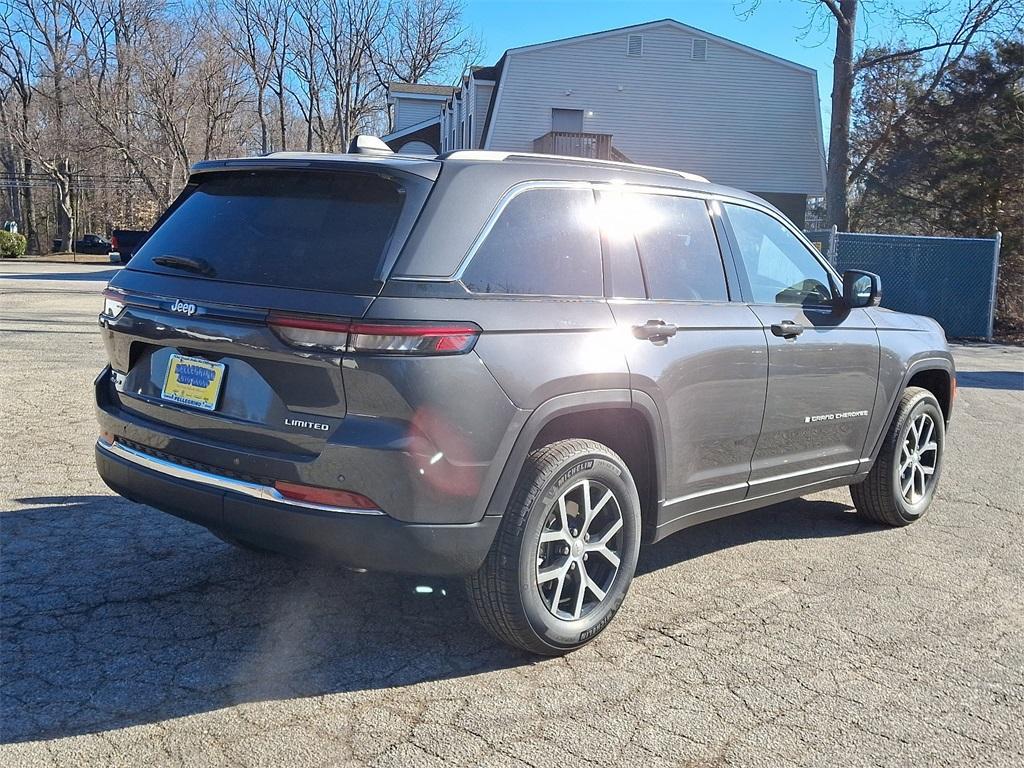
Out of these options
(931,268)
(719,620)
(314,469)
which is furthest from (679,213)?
(931,268)

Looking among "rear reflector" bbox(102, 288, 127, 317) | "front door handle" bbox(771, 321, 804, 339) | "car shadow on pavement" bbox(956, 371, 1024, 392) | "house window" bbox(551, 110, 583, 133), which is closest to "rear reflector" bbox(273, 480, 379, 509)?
"rear reflector" bbox(102, 288, 127, 317)

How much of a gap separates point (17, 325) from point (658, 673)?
1241 cm

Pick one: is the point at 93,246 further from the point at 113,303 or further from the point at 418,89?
the point at 113,303

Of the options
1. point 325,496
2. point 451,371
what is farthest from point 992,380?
point 325,496

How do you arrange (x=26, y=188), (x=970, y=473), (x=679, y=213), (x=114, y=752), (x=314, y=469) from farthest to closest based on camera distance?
(x=26, y=188)
(x=970, y=473)
(x=679, y=213)
(x=314, y=469)
(x=114, y=752)

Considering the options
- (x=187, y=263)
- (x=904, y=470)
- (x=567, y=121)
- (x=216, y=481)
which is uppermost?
(x=567, y=121)

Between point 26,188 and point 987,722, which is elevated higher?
point 26,188

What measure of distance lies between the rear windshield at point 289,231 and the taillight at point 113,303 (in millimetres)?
146

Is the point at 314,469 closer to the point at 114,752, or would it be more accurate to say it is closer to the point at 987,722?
the point at 114,752

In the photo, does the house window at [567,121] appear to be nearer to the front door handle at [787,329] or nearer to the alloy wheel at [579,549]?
the front door handle at [787,329]

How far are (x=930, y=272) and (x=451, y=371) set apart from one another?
17158 millimetres

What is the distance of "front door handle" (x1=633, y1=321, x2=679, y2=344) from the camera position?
3697mm

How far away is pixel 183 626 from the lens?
3.63 meters

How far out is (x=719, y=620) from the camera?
3951mm
